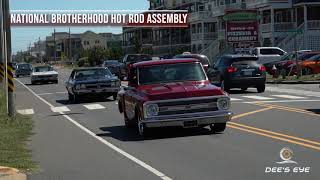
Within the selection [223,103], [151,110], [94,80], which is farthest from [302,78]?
[151,110]

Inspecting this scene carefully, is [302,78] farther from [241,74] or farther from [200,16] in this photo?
[200,16]

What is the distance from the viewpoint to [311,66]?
39.8 meters

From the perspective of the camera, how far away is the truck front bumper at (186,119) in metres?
14.0

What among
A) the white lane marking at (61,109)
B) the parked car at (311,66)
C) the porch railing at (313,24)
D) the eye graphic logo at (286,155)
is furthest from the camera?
the porch railing at (313,24)

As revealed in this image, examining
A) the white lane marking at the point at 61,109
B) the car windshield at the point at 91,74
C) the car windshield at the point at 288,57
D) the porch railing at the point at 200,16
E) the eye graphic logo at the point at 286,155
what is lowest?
the white lane marking at the point at 61,109

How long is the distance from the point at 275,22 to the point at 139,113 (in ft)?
182

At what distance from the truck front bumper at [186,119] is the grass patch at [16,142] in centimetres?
267

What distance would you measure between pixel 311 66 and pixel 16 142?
92.2 ft

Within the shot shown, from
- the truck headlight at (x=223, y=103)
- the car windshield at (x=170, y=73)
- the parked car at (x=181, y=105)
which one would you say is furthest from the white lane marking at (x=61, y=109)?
the truck headlight at (x=223, y=103)

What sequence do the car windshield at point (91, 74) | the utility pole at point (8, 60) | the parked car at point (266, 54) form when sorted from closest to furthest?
the utility pole at point (8, 60) < the car windshield at point (91, 74) < the parked car at point (266, 54)

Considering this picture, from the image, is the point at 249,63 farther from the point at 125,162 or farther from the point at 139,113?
the point at 125,162

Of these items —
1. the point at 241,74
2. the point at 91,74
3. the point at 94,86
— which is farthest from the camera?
the point at 241,74

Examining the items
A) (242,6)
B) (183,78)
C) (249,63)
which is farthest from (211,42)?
(183,78)

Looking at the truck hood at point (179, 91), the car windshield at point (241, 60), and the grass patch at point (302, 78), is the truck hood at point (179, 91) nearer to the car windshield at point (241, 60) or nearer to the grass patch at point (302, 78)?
the car windshield at point (241, 60)
